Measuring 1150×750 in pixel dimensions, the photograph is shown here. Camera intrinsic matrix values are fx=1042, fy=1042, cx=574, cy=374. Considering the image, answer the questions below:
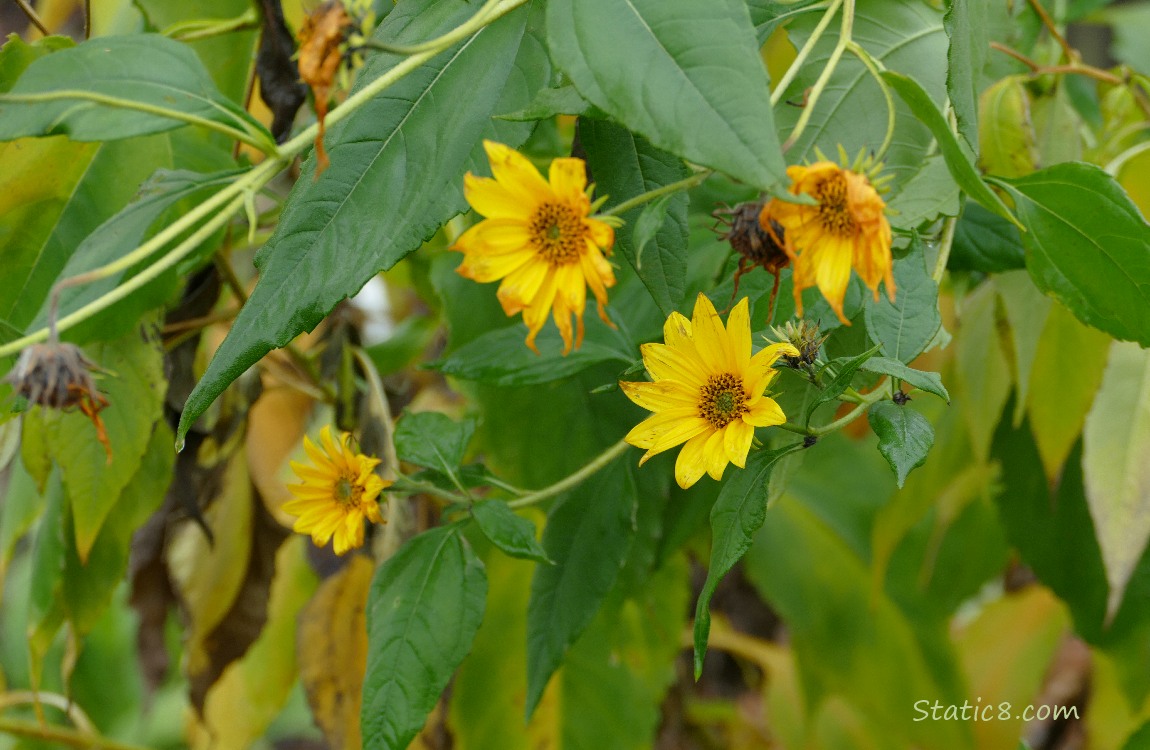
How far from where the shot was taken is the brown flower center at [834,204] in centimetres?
28

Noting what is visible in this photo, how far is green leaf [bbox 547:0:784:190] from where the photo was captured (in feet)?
0.85

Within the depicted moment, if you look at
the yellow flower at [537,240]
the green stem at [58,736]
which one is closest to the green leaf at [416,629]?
the yellow flower at [537,240]

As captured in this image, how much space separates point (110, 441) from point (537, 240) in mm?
288

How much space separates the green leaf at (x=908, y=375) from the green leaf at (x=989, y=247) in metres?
0.17

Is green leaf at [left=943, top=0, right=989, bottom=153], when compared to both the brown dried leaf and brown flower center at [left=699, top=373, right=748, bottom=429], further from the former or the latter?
the brown dried leaf

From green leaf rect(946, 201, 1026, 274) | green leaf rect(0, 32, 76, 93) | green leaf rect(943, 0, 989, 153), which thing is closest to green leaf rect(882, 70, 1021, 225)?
green leaf rect(943, 0, 989, 153)

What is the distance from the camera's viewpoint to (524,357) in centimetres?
45

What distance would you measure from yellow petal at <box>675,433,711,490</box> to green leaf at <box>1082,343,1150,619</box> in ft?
0.83

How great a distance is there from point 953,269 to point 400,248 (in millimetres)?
287

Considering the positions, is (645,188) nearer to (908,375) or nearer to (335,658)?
(908,375)

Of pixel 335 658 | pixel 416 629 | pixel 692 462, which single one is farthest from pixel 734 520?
pixel 335 658

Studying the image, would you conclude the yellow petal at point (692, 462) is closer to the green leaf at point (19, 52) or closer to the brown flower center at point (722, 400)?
the brown flower center at point (722, 400)

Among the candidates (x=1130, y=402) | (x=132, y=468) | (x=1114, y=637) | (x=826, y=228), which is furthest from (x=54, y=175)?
(x=1114, y=637)

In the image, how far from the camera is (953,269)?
1.62 feet
